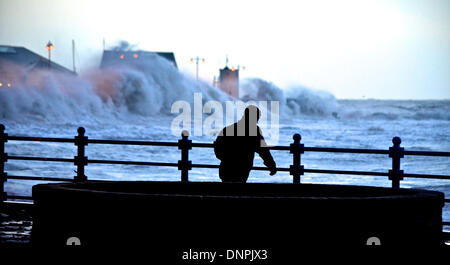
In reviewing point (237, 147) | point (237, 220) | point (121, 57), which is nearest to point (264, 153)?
point (237, 147)

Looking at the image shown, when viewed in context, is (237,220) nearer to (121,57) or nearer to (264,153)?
(264,153)

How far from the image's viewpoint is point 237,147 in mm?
8938

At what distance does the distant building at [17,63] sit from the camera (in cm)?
12530

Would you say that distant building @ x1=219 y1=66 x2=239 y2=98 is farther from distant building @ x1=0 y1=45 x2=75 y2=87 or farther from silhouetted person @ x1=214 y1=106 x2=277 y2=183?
silhouetted person @ x1=214 y1=106 x2=277 y2=183

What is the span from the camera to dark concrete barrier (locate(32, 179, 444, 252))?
4.96m

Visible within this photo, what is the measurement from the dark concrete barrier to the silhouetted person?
3745 mm

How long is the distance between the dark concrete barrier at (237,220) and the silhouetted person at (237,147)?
3745 mm

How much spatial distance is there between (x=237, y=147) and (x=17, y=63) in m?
141

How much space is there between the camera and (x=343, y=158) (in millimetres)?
64938

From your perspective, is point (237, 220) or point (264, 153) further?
point (264, 153)

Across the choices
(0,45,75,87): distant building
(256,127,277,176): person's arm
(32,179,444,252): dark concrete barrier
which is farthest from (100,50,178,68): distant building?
(32,179,444,252): dark concrete barrier

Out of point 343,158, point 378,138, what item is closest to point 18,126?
point 378,138

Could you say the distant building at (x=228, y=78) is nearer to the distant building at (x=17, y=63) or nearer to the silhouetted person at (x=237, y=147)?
the distant building at (x=17, y=63)
